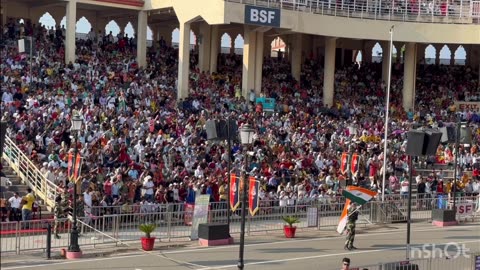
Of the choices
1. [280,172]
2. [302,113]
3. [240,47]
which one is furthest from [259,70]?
[240,47]

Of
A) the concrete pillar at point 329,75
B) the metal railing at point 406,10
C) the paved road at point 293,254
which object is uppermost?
the metal railing at point 406,10

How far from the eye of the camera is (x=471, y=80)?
178ft

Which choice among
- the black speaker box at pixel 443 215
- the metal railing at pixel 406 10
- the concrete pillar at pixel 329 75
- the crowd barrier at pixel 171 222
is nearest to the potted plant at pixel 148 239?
the crowd barrier at pixel 171 222

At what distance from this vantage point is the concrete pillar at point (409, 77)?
4825cm

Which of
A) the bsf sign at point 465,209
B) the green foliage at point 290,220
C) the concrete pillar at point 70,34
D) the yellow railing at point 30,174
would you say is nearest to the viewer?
the yellow railing at point 30,174

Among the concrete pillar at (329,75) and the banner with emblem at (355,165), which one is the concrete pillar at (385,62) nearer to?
the concrete pillar at (329,75)

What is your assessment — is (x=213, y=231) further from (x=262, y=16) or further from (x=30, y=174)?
(x=262, y=16)

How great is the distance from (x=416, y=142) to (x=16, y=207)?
1168 centimetres

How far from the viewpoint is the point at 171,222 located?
2561 cm

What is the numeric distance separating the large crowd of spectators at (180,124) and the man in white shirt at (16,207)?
151 cm

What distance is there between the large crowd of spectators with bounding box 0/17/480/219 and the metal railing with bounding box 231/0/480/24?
4926mm

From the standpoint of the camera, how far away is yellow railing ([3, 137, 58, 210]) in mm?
26406

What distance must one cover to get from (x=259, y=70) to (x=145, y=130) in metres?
11.8

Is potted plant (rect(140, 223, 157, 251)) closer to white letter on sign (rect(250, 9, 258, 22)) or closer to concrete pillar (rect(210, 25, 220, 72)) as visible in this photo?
white letter on sign (rect(250, 9, 258, 22))
